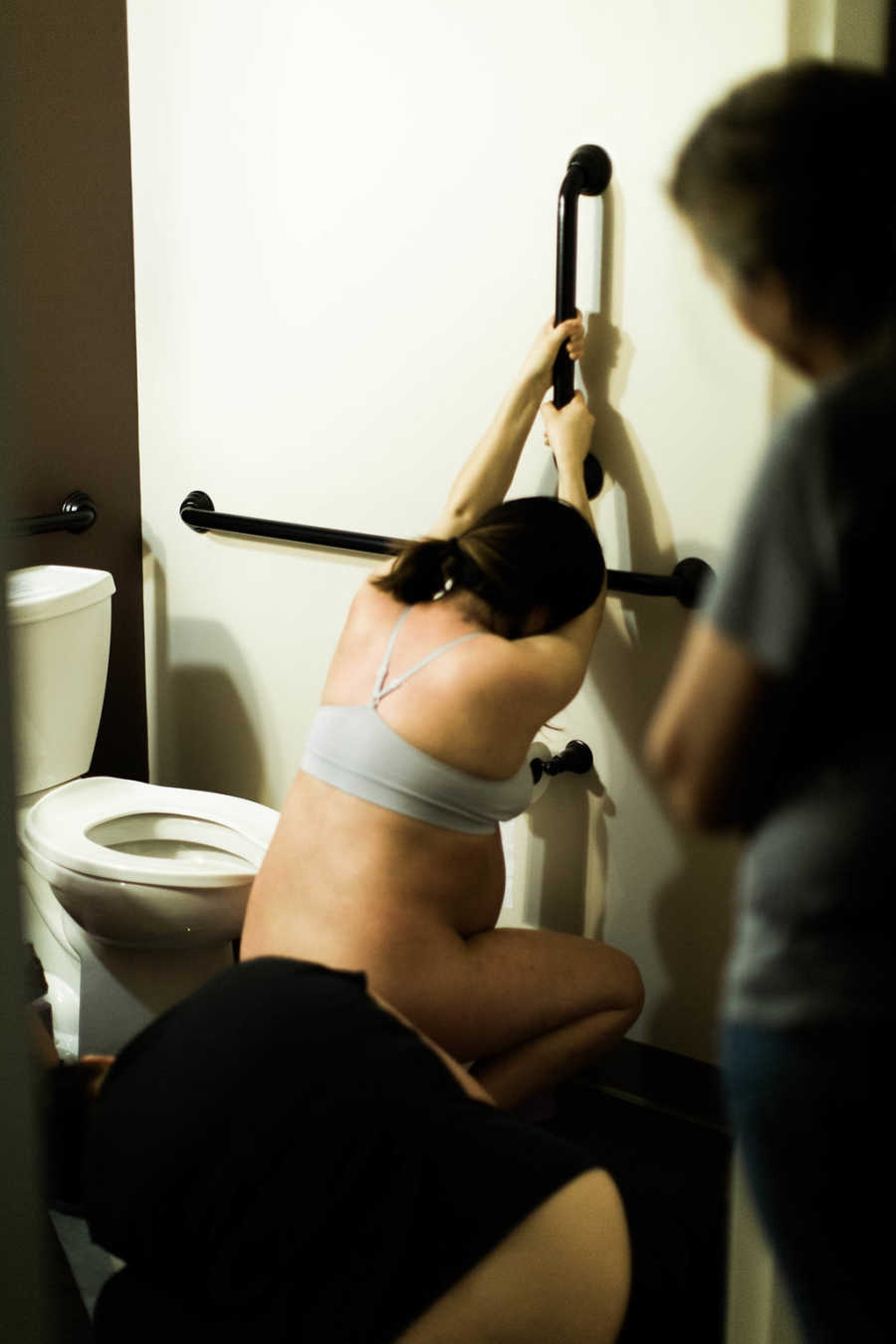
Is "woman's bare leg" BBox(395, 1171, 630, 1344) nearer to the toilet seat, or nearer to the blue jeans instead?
the blue jeans

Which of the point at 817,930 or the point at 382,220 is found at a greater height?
the point at 382,220

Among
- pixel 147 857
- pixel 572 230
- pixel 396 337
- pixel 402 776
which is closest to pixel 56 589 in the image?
pixel 147 857

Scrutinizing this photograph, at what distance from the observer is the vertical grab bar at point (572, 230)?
86 centimetres

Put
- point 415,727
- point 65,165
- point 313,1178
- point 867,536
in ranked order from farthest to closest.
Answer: point 65,165 < point 415,727 < point 313,1178 < point 867,536

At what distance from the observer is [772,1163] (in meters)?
0.41

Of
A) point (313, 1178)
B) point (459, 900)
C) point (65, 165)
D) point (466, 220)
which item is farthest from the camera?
point (65, 165)

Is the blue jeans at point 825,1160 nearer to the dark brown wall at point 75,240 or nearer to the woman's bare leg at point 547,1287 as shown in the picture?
the woman's bare leg at point 547,1287

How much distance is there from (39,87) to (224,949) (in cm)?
94

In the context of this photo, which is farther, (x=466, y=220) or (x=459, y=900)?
(x=466, y=220)

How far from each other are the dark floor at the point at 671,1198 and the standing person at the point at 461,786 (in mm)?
79

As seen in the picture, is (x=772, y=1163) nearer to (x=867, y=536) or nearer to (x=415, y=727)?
(x=867, y=536)

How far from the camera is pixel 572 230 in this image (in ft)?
2.80

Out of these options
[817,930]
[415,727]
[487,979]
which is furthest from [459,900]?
[817,930]

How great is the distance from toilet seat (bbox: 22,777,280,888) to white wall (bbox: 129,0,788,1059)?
5 centimetres
